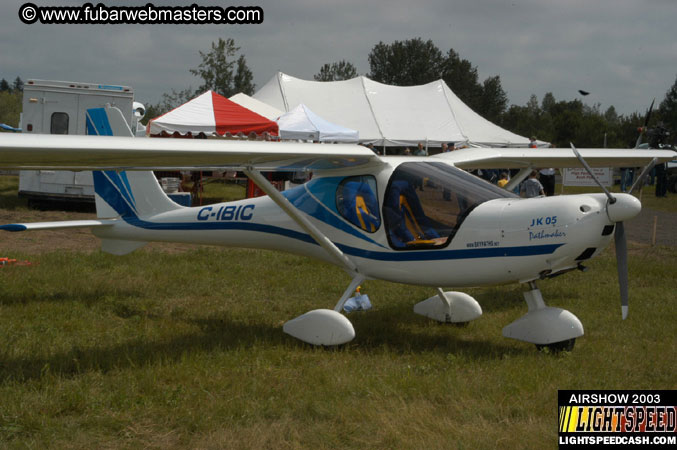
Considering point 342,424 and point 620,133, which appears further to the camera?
point 620,133

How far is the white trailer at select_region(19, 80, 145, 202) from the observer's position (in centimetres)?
1593

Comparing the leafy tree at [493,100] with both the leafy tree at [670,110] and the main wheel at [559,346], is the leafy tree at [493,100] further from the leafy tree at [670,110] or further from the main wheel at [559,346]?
the main wheel at [559,346]

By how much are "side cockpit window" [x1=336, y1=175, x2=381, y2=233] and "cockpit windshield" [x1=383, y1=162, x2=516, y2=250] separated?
0.52ft

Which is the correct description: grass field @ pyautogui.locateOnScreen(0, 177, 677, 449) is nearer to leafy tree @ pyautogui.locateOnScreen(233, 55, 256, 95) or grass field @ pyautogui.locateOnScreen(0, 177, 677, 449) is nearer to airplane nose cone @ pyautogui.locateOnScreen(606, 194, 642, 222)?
airplane nose cone @ pyautogui.locateOnScreen(606, 194, 642, 222)

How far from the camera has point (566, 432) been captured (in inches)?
154

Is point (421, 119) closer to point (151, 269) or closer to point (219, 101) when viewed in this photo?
point (219, 101)

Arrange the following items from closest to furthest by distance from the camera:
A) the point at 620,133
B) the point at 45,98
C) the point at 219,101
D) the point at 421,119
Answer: the point at 45,98
the point at 219,101
the point at 421,119
the point at 620,133

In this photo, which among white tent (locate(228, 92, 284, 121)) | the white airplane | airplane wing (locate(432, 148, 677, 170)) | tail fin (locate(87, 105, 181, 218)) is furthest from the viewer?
white tent (locate(228, 92, 284, 121))

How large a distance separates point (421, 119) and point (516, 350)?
2576 centimetres

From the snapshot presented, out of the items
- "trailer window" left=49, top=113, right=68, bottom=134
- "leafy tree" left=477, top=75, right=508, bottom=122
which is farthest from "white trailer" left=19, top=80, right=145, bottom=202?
"leafy tree" left=477, top=75, right=508, bottom=122

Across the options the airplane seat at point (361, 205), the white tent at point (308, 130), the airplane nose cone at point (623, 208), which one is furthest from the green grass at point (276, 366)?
the white tent at point (308, 130)

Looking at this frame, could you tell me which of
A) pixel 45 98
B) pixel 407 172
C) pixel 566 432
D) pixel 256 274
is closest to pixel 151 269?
pixel 256 274

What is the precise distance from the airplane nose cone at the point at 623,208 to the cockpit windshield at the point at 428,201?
1079 millimetres

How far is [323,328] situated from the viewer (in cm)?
575
